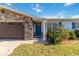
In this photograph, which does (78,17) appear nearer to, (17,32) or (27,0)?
(17,32)

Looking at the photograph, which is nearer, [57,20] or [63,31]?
[63,31]

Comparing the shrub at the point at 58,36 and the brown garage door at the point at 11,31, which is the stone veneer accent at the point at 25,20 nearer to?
the brown garage door at the point at 11,31

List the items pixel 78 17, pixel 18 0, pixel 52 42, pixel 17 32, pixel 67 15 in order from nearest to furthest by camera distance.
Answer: pixel 18 0, pixel 52 42, pixel 17 32, pixel 78 17, pixel 67 15

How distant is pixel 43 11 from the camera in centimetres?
2339

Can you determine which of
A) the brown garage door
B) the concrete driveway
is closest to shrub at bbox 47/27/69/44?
the concrete driveway

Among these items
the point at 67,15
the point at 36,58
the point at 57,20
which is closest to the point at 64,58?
the point at 36,58

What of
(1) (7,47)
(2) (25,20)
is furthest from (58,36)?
(1) (7,47)

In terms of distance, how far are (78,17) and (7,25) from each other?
27.1 ft

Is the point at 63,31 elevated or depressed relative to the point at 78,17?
depressed

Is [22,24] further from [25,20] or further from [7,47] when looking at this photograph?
[7,47]

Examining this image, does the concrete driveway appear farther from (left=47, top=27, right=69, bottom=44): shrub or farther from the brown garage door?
the brown garage door

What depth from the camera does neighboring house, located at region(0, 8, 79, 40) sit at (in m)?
18.2

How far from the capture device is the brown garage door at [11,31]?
65.0ft

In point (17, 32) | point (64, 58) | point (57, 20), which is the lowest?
point (64, 58)
